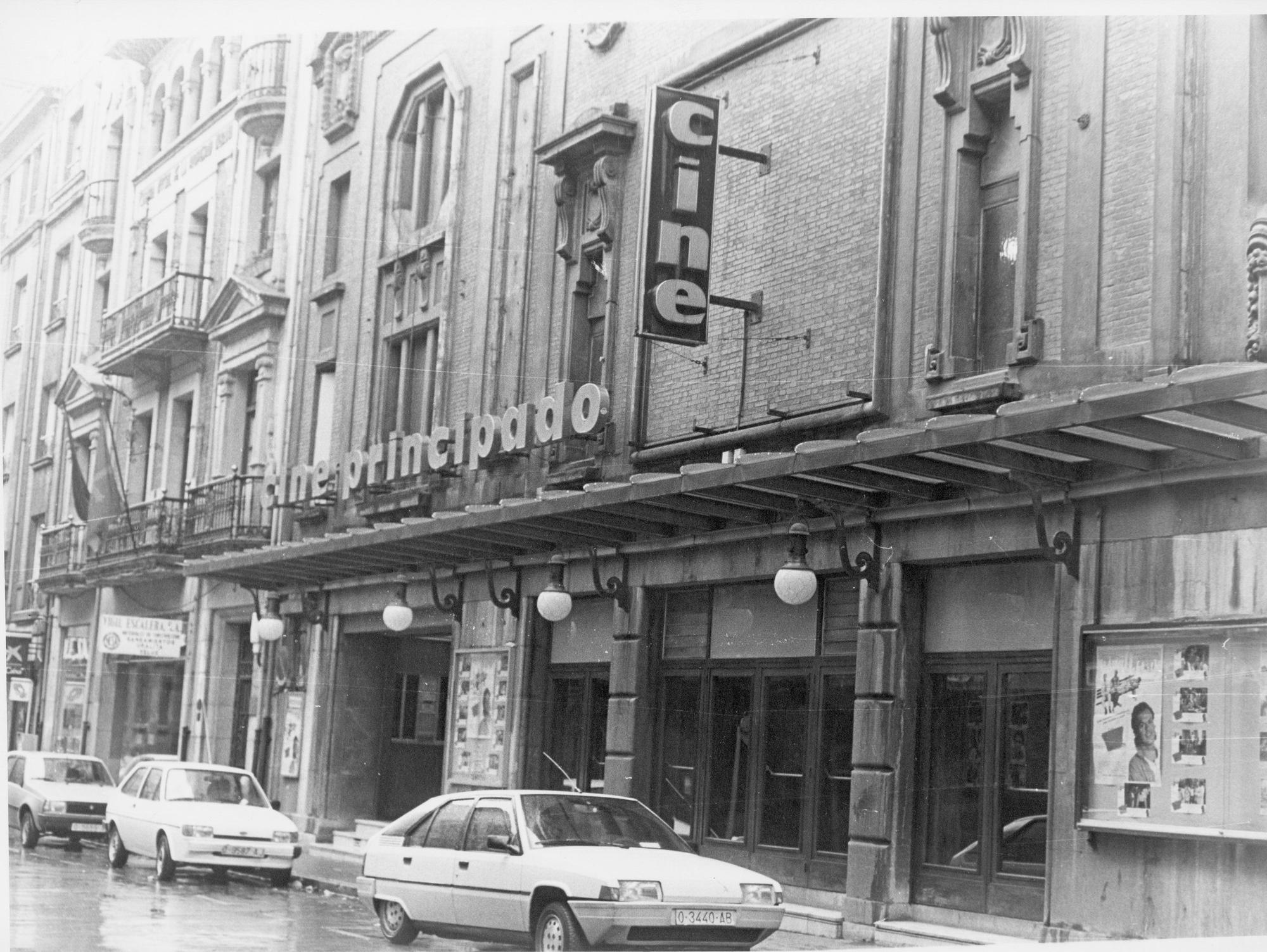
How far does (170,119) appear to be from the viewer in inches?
506

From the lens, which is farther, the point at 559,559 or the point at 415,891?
the point at 559,559

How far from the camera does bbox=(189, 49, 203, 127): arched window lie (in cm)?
1193

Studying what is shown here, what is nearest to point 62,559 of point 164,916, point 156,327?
point 156,327

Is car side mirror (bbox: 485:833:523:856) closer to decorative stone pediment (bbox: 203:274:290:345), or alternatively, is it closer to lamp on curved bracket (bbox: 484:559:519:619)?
lamp on curved bracket (bbox: 484:559:519:619)

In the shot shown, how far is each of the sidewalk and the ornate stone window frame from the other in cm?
400

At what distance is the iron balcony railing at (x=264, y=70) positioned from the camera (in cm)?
1262

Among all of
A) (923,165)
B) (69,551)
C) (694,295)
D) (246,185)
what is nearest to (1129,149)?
(923,165)

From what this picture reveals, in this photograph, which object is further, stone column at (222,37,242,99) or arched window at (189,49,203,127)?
stone column at (222,37,242,99)

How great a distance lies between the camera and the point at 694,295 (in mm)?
13344

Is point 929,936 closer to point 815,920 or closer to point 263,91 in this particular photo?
point 815,920

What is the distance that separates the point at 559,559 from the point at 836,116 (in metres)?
4.35

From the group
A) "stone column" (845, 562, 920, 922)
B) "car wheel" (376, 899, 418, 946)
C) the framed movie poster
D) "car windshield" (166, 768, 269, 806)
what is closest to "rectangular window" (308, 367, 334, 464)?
the framed movie poster

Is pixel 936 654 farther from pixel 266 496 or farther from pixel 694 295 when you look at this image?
pixel 266 496

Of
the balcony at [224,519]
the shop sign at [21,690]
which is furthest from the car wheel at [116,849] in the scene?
the balcony at [224,519]
